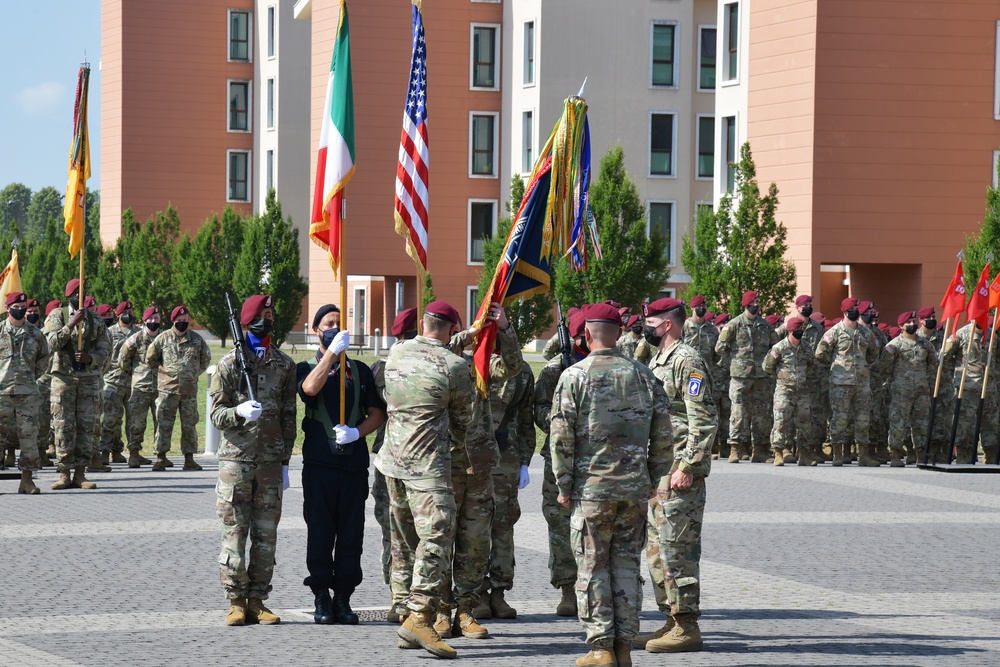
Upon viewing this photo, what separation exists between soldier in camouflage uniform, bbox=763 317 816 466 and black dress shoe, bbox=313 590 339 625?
41.0 ft

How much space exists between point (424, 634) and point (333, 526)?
4.65 ft

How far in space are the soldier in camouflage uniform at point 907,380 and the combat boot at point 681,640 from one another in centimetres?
1353

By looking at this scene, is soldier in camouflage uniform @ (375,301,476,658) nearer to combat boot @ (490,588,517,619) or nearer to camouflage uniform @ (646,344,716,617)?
combat boot @ (490,588,517,619)

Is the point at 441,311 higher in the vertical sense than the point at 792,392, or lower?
higher

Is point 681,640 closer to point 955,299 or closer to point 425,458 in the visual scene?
point 425,458

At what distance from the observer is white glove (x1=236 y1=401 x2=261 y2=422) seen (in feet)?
31.6

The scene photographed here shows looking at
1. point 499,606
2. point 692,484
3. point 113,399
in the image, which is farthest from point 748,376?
point 692,484

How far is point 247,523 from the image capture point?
9.91 meters

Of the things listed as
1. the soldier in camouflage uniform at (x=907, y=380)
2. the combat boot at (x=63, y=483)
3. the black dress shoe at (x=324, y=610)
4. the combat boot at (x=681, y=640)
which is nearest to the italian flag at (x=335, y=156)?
the black dress shoe at (x=324, y=610)

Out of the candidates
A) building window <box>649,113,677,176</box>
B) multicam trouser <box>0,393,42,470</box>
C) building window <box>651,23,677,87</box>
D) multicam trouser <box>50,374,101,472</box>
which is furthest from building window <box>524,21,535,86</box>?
multicam trouser <box>0,393,42,470</box>

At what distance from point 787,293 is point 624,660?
2366cm

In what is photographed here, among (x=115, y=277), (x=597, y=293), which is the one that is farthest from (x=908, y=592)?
(x=115, y=277)

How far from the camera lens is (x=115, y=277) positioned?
2680 inches

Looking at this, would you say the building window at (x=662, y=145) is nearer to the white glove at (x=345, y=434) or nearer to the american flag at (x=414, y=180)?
the american flag at (x=414, y=180)
